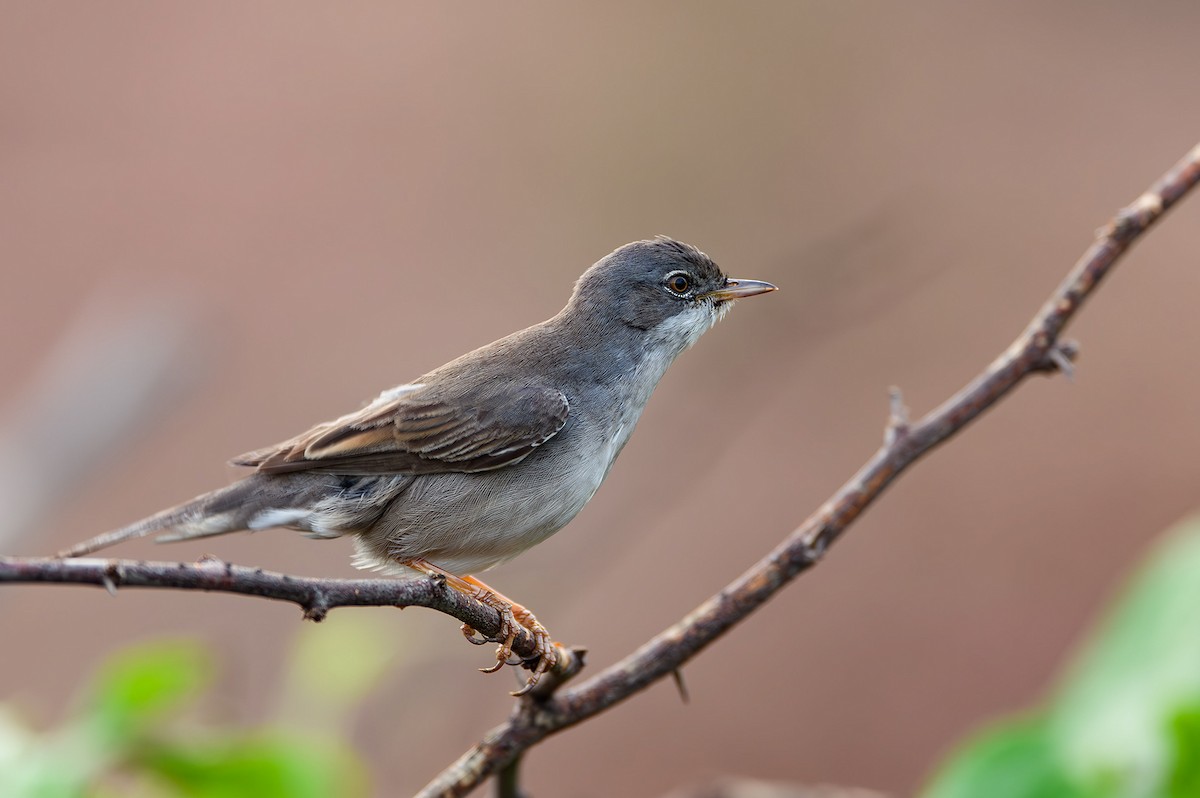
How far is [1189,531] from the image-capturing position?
3.80 meters

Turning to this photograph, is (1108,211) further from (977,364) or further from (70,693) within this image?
(70,693)

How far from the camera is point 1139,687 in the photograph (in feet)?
10.7

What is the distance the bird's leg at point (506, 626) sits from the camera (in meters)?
2.82

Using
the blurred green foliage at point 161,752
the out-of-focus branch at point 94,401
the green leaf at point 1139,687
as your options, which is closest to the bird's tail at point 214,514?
the blurred green foliage at point 161,752

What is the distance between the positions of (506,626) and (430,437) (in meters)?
1.01

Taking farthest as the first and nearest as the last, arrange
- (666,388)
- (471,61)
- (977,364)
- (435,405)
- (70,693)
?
(471,61)
(977,364)
(666,388)
(70,693)
(435,405)

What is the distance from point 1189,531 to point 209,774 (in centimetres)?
326

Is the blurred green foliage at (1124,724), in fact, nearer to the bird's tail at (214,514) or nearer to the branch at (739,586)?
the branch at (739,586)

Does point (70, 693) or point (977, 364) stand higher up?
point (977, 364)

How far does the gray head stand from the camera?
414 centimetres

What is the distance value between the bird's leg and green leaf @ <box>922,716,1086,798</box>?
4.19ft

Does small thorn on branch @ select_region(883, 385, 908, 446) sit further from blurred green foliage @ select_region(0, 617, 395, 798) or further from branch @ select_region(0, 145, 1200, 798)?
blurred green foliage @ select_region(0, 617, 395, 798)

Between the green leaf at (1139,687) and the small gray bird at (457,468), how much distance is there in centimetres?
159

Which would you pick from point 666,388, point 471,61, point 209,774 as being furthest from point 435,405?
point 471,61
